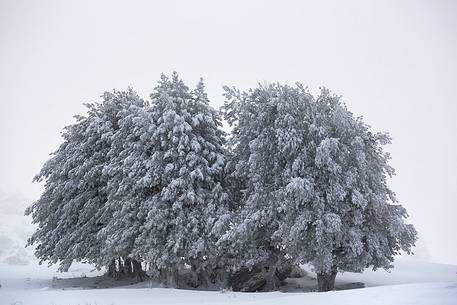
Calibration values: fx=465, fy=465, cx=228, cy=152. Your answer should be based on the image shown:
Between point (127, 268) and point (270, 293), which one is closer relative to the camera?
point (270, 293)

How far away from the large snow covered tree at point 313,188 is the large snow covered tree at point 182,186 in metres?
1.51

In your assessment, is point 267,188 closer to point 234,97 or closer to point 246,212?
point 246,212

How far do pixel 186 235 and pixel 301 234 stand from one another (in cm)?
634

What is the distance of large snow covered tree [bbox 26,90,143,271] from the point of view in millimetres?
28453

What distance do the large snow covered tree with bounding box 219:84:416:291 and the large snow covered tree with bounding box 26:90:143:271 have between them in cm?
897

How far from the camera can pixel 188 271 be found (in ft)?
99.0

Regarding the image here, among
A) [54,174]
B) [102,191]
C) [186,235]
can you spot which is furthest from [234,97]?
[54,174]

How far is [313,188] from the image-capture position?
74.6 ft

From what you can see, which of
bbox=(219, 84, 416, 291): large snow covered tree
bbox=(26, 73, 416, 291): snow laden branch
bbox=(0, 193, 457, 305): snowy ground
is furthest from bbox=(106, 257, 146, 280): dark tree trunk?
bbox=(219, 84, 416, 291): large snow covered tree

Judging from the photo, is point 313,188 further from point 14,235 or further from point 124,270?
point 14,235

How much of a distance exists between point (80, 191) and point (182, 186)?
27.7 ft

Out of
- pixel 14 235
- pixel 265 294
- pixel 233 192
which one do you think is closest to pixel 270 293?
pixel 265 294

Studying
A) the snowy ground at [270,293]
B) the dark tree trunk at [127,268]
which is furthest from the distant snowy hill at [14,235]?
the dark tree trunk at [127,268]

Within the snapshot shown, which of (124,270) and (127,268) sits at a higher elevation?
(127,268)
